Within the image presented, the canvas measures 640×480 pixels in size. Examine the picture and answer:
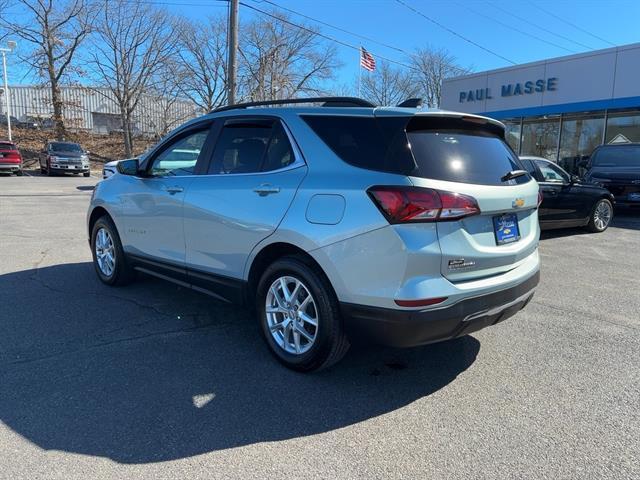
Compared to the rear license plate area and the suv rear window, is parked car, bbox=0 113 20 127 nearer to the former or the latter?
the suv rear window

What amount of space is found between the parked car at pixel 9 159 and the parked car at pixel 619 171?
25.8m

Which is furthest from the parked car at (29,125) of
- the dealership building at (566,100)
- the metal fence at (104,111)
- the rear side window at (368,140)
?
the rear side window at (368,140)

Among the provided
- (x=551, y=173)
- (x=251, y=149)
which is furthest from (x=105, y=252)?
(x=551, y=173)

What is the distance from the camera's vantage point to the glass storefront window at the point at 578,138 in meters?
19.2

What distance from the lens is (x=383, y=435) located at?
2.88m

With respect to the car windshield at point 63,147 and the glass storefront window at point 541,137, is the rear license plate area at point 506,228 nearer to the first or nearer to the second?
the glass storefront window at point 541,137

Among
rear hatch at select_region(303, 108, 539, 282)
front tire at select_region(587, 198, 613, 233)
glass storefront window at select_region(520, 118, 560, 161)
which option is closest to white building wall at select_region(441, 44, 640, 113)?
glass storefront window at select_region(520, 118, 560, 161)


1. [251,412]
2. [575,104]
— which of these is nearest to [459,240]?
[251,412]

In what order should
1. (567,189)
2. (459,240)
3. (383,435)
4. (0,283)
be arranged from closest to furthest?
1. (383,435)
2. (459,240)
3. (0,283)
4. (567,189)

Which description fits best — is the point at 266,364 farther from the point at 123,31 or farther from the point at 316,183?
the point at 123,31

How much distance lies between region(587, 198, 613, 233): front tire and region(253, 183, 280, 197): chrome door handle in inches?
333

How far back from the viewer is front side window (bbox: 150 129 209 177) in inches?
180

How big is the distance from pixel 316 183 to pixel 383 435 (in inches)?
63.2

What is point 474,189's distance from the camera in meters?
3.17
